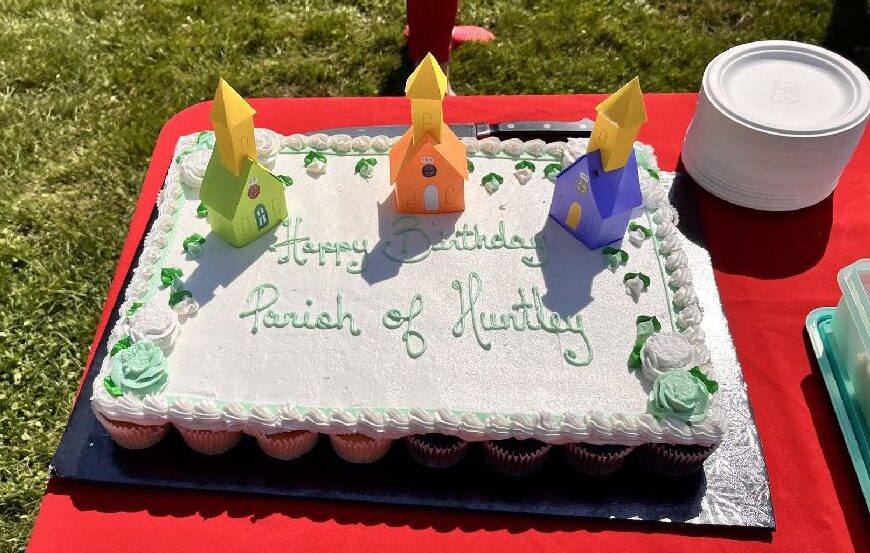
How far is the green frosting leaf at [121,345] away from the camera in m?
2.97

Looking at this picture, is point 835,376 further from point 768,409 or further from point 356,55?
point 356,55

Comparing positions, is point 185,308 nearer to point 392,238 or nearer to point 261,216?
point 261,216

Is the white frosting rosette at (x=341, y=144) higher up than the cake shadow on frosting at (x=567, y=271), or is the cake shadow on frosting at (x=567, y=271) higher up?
the white frosting rosette at (x=341, y=144)

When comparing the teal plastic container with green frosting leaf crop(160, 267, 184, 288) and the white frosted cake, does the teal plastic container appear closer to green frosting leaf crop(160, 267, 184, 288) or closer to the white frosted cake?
the white frosted cake

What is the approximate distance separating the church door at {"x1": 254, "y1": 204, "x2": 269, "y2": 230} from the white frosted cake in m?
0.08

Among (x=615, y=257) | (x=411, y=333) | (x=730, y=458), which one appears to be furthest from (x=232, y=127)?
(x=730, y=458)

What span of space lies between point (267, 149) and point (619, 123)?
1.49 m

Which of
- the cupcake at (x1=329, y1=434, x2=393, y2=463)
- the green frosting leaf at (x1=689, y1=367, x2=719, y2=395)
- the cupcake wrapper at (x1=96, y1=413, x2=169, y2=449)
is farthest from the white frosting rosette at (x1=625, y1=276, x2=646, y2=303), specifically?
the cupcake wrapper at (x1=96, y1=413, x2=169, y2=449)

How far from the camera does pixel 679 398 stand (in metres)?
2.78

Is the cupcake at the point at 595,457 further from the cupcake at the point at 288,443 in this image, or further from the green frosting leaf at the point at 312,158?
the green frosting leaf at the point at 312,158

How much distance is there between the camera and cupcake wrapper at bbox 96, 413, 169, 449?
2.95 meters

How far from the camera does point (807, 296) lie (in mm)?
3721

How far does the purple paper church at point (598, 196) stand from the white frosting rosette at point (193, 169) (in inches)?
58.5

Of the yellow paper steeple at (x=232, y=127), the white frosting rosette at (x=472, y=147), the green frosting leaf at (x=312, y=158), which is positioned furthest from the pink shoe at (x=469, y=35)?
the yellow paper steeple at (x=232, y=127)
